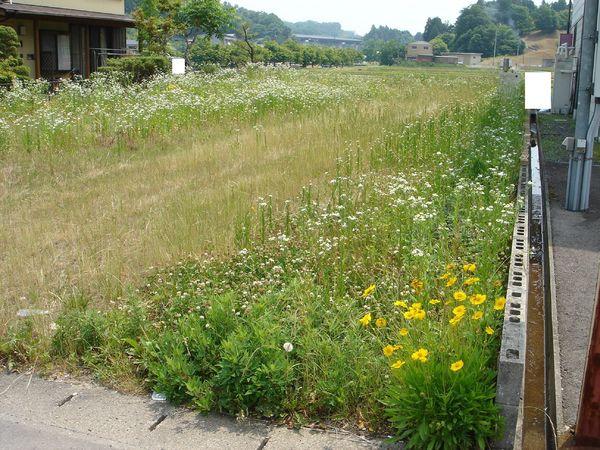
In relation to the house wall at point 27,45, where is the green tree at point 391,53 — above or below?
above

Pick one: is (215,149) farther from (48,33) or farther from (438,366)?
(48,33)

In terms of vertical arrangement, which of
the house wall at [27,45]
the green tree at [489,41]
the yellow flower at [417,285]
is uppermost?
the green tree at [489,41]

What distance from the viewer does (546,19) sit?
106250 mm

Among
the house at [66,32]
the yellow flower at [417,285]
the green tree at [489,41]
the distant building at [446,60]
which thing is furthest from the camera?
the green tree at [489,41]

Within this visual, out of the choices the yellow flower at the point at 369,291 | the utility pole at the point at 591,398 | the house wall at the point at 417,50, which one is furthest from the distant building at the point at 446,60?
the utility pole at the point at 591,398

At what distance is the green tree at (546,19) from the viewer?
346 feet

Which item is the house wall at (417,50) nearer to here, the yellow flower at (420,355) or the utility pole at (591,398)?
the yellow flower at (420,355)

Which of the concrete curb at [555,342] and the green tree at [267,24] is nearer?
the concrete curb at [555,342]

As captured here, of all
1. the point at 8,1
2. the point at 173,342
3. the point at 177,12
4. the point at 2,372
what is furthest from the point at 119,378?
the point at 177,12

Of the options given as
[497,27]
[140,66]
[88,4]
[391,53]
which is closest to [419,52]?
[391,53]

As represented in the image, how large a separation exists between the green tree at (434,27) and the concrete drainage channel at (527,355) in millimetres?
140937

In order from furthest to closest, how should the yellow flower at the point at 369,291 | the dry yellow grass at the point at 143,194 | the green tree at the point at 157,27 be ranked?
the green tree at the point at 157,27
the dry yellow grass at the point at 143,194
the yellow flower at the point at 369,291

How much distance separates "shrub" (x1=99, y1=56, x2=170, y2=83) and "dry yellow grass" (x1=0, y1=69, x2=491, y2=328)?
1074 cm

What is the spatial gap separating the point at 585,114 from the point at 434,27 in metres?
142
